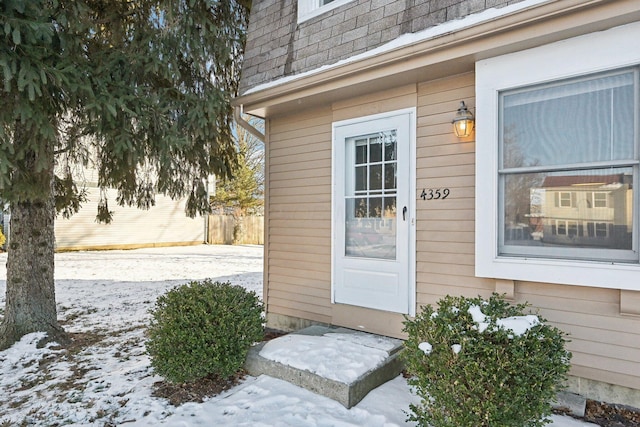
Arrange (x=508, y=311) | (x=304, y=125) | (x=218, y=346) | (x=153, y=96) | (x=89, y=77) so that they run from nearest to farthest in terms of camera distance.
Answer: (x=508, y=311)
(x=218, y=346)
(x=89, y=77)
(x=153, y=96)
(x=304, y=125)

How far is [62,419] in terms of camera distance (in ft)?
8.82

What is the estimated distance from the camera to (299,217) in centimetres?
455

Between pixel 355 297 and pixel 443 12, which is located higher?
pixel 443 12

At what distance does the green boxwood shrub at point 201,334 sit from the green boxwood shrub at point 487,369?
4.91ft

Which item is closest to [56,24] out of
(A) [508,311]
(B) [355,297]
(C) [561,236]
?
(B) [355,297]

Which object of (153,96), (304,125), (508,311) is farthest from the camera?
(304,125)

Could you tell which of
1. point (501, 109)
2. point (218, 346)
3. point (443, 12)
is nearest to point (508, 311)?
point (501, 109)

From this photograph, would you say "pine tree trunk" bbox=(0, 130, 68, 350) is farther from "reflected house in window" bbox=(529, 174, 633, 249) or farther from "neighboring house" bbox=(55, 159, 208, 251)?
"neighboring house" bbox=(55, 159, 208, 251)

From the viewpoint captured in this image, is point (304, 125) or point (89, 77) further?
point (304, 125)

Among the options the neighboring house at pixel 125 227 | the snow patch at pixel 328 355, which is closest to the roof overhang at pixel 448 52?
the snow patch at pixel 328 355

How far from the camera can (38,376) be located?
3541mm

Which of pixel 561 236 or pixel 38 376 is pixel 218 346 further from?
pixel 561 236

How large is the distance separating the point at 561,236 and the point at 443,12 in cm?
195

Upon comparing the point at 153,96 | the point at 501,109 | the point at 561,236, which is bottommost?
the point at 561,236
